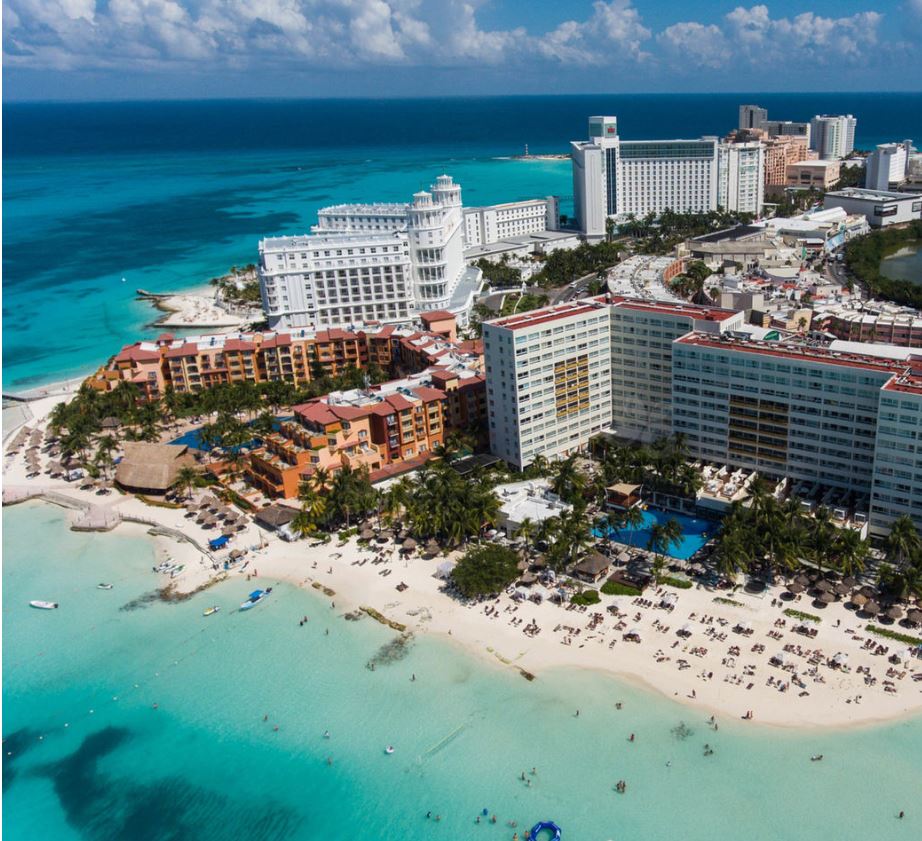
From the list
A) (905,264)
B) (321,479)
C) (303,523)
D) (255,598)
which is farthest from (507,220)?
(255,598)

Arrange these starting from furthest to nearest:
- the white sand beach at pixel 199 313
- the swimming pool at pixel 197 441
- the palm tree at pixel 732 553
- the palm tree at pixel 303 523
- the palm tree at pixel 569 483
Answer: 1. the white sand beach at pixel 199 313
2. the swimming pool at pixel 197 441
3. the palm tree at pixel 303 523
4. the palm tree at pixel 569 483
5. the palm tree at pixel 732 553

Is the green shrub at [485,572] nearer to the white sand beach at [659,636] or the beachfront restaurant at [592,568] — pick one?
the white sand beach at [659,636]

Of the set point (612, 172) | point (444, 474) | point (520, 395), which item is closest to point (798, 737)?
point (444, 474)

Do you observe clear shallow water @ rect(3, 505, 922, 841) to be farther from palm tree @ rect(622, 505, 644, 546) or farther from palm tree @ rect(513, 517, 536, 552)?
palm tree @ rect(622, 505, 644, 546)

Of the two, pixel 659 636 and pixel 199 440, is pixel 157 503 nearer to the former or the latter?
pixel 199 440

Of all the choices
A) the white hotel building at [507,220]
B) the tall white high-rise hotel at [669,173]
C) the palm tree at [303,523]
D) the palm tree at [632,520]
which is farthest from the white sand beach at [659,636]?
the tall white high-rise hotel at [669,173]

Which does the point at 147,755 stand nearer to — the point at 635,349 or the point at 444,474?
the point at 444,474
